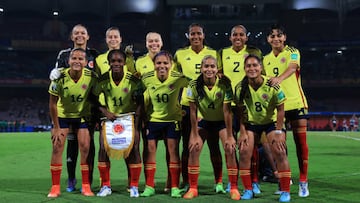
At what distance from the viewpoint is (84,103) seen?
20.9 ft

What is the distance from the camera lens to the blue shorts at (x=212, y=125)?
6254 mm

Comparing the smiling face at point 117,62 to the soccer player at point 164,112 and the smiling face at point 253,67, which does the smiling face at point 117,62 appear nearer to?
the soccer player at point 164,112

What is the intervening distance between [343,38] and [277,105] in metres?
41.5

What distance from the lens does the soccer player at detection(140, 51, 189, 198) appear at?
6188 millimetres

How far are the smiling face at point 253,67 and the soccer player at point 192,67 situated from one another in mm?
902

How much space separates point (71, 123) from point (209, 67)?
1.96 metres

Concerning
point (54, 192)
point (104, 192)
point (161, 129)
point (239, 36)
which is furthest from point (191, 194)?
point (239, 36)

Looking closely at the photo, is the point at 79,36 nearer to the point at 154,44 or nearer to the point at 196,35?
the point at 154,44

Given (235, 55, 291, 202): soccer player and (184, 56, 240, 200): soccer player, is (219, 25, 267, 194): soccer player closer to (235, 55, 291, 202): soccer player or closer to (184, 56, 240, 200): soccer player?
(184, 56, 240, 200): soccer player

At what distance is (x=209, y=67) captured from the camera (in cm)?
598

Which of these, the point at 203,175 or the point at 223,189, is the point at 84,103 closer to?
the point at 223,189

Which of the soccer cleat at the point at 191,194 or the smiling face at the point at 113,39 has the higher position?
the smiling face at the point at 113,39

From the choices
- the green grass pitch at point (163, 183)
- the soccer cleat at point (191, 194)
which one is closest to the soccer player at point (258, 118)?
the green grass pitch at point (163, 183)

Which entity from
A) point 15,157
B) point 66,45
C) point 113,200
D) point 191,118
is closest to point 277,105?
point 191,118
